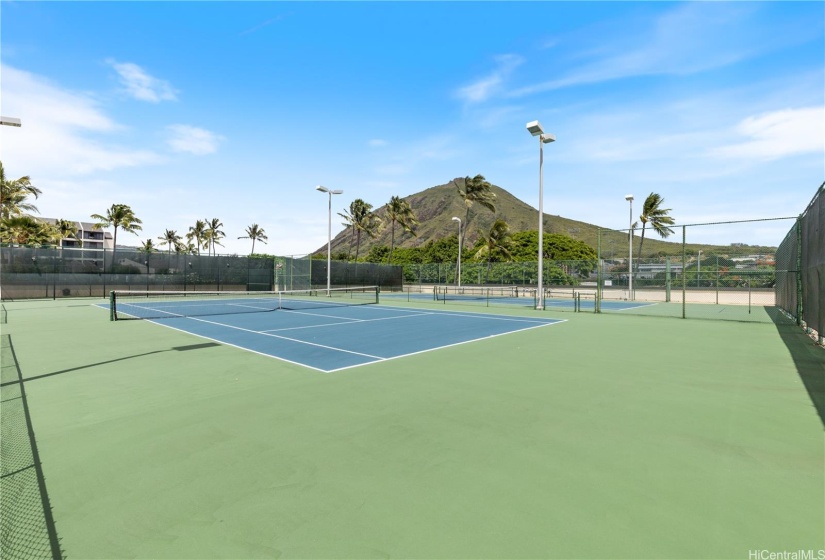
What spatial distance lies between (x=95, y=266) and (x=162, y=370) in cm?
2786

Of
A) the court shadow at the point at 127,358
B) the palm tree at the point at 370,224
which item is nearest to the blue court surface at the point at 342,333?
the court shadow at the point at 127,358

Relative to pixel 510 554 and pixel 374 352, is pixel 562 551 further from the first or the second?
pixel 374 352

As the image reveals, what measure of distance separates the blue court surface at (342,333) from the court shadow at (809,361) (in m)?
6.46

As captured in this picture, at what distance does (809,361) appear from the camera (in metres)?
8.28

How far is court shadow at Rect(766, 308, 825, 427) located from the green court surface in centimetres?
9

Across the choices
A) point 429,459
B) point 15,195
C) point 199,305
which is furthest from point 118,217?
point 429,459

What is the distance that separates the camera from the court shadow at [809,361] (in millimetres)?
5824

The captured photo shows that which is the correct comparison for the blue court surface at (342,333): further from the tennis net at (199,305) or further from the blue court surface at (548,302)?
the blue court surface at (548,302)

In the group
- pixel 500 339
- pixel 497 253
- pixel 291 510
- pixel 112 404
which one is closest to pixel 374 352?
pixel 500 339

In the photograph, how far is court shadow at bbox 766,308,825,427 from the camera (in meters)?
5.82

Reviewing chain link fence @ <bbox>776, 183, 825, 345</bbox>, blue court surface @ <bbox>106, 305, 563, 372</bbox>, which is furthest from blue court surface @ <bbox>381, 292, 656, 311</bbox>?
blue court surface @ <bbox>106, 305, 563, 372</bbox>

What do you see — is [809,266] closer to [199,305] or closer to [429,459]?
[429,459]

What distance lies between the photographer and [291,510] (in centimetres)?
294

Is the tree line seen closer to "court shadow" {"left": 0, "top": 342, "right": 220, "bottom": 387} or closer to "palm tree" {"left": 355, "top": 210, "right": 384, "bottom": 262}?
"palm tree" {"left": 355, "top": 210, "right": 384, "bottom": 262}
